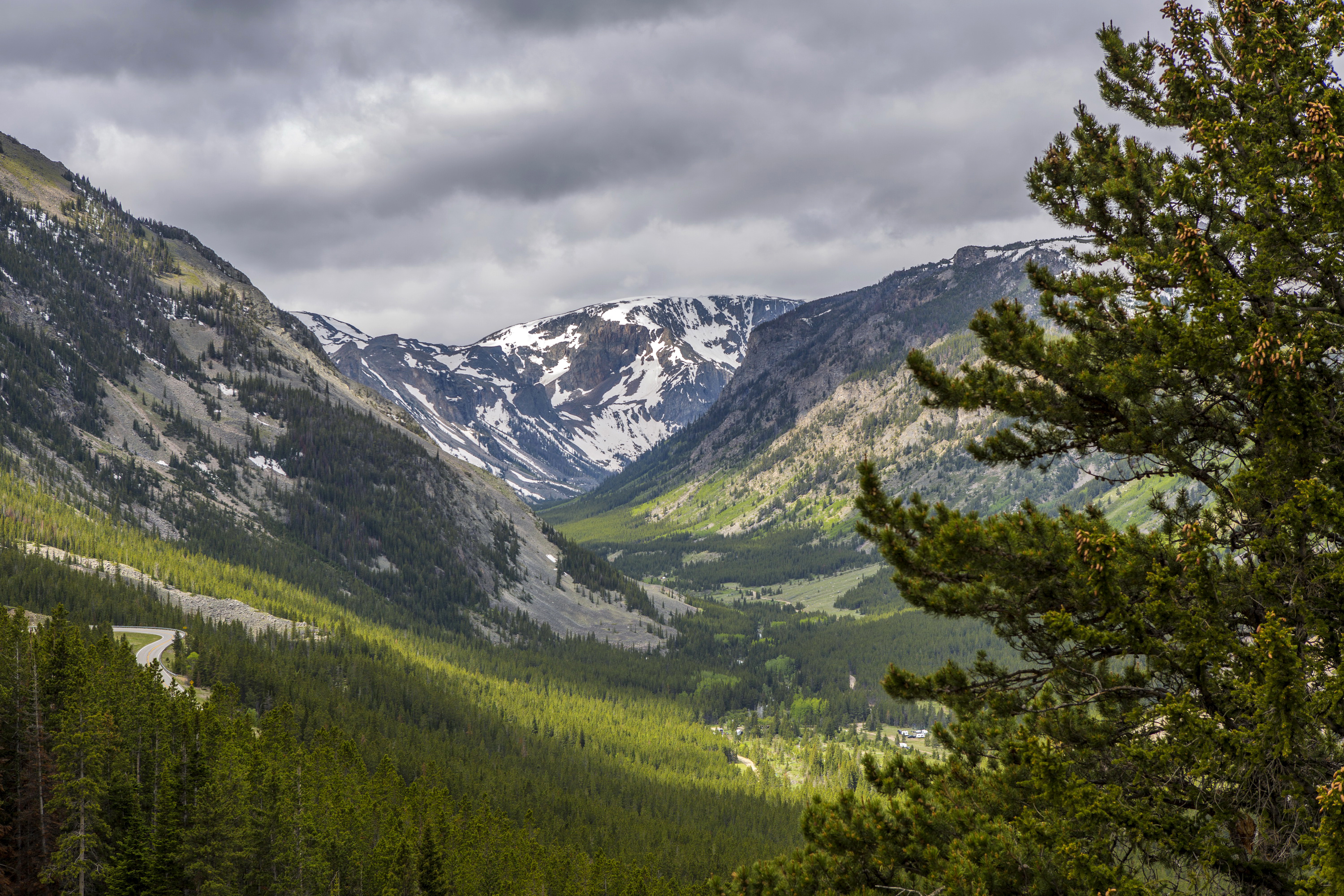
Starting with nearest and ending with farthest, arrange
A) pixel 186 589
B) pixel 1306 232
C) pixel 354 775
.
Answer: pixel 1306 232
pixel 354 775
pixel 186 589

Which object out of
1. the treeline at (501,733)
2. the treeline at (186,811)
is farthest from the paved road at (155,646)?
the treeline at (186,811)

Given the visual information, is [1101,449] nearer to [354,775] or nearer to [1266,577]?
[1266,577]

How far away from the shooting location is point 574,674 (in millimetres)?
170750

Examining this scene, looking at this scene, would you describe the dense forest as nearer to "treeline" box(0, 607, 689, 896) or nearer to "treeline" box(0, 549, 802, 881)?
"treeline" box(0, 607, 689, 896)

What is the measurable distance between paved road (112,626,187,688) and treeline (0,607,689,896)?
847 inches

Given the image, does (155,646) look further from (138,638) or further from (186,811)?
(186,811)

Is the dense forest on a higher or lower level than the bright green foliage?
lower

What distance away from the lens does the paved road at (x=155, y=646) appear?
269ft

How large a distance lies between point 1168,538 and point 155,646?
10579 centimetres

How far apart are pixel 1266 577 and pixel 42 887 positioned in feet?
168

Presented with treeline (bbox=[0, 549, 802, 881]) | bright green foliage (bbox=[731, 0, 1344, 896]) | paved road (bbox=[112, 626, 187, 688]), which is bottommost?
treeline (bbox=[0, 549, 802, 881])

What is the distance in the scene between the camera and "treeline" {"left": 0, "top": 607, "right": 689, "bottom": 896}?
40062 mm

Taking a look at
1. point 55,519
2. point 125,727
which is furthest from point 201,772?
point 55,519

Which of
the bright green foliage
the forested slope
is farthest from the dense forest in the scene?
the bright green foliage
